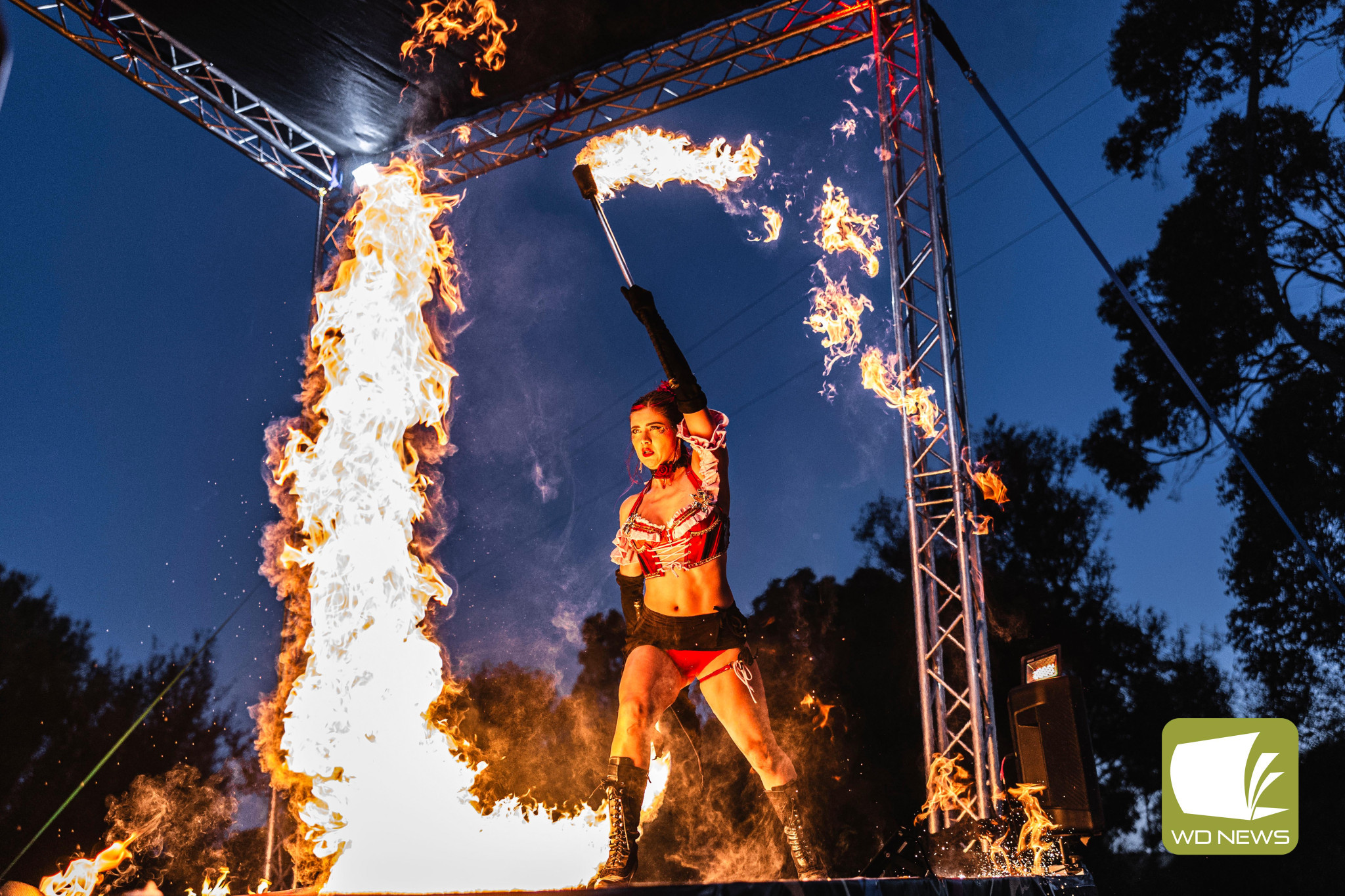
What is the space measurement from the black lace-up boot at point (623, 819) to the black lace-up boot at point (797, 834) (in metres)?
0.67

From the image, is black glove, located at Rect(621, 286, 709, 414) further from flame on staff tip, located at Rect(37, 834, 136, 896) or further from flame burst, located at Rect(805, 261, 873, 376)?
flame on staff tip, located at Rect(37, 834, 136, 896)

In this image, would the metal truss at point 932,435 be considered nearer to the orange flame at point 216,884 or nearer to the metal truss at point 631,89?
the metal truss at point 631,89

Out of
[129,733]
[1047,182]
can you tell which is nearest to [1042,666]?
[1047,182]

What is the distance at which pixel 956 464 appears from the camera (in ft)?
16.9

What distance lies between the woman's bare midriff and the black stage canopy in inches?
164

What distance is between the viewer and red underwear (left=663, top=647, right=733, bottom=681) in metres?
3.94

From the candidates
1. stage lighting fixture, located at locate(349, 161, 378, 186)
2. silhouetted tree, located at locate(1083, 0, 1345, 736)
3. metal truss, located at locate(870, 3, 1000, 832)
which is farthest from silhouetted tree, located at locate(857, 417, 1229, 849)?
stage lighting fixture, located at locate(349, 161, 378, 186)

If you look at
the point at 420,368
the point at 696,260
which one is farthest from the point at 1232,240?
the point at 420,368

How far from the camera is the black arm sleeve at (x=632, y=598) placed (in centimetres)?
411

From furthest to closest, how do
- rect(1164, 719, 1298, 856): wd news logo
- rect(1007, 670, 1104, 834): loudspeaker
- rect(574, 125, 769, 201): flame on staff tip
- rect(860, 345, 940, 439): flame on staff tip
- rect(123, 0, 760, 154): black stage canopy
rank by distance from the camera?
rect(123, 0, 760, 154): black stage canopy, rect(860, 345, 940, 439): flame on staff tip, rect(574, 125, 769, 201): flame on staff tip, rect(1164, 719, 1298, 856): wd news logo, rect(1007, 670, 1104, 834): loudspeaker

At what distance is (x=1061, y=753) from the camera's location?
357 centimetres

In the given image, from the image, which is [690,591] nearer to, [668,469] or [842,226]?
[668,469]

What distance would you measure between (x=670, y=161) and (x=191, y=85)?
12.8 ft

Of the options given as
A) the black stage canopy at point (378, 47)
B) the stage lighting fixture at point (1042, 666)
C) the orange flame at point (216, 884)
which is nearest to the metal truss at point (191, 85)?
the black stage canopy at point (378, 47)
